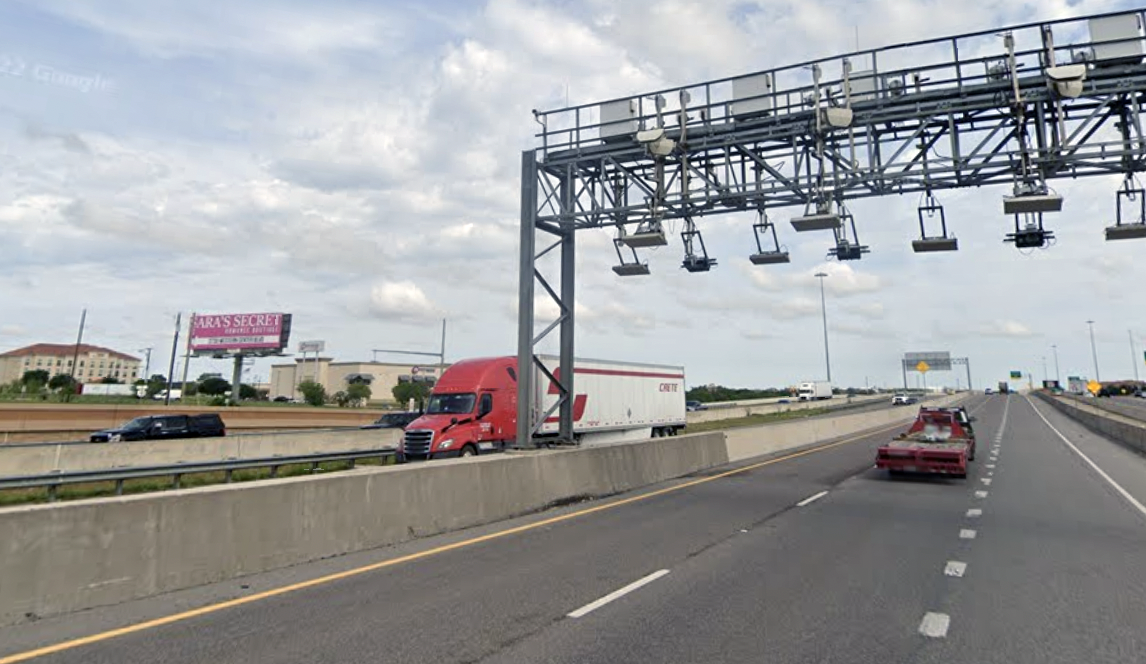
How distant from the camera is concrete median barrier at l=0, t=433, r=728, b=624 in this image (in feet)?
18.2

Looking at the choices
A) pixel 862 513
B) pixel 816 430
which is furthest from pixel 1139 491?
pixel 816 430

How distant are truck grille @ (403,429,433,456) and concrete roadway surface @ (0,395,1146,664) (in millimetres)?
8436

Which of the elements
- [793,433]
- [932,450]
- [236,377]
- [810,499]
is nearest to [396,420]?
[793,433]

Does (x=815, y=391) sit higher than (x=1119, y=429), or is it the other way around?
(x=815, y=391)

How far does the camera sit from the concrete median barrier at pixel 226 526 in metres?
5.54

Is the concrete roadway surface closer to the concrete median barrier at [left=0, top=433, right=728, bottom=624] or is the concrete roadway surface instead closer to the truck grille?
the concrete median barrier at [left=0, top=433, right=728, bottom=624]

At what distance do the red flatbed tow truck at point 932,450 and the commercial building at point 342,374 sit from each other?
134985 millimetres

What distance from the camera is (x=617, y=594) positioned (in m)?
6.48

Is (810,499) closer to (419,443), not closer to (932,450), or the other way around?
(932,450)

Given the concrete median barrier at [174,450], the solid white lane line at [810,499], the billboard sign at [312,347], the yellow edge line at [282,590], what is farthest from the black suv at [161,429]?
the billboard sign at [312,347]

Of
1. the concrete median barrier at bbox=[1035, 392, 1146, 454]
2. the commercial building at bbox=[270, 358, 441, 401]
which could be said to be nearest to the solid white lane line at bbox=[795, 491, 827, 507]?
the concrete median barrier at bbox=[1035, 392, 1146, 454]

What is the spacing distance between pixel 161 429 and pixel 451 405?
500 inches

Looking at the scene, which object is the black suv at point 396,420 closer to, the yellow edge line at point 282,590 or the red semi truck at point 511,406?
the red semi truck at point 511,406

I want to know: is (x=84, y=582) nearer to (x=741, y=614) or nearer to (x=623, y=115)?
(x=741, y=614)
